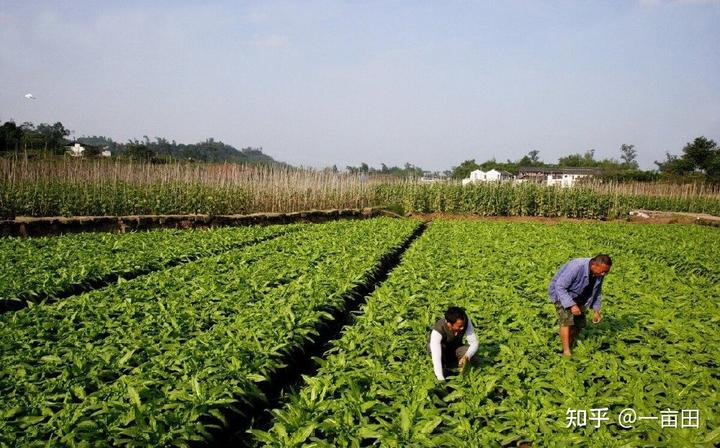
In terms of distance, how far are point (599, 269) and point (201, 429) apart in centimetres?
387

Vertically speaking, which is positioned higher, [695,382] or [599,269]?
[599,269]

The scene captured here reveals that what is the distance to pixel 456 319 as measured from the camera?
379 centimetres

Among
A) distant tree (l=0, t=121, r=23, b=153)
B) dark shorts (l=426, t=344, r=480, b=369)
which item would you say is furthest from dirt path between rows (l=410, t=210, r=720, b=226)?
distant tree (l=0, t=121, r=23, b=153)

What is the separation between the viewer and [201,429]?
2852 mm

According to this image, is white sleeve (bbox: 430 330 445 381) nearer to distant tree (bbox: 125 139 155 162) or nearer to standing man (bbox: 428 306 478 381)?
standing man (bbox: 428 306 478 381)

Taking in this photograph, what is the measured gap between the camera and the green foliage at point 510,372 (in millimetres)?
3006

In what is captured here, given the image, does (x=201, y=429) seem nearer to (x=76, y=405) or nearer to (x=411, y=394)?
(x=76, y=405)

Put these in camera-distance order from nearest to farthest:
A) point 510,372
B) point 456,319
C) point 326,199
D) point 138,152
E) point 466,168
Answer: point 456,319 < point 510,372 < point 326,199 < point 138,152 < point 466,168

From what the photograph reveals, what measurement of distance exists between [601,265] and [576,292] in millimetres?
422

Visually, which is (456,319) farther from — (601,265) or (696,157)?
(696,157)

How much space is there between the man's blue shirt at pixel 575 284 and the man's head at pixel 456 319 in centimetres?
145

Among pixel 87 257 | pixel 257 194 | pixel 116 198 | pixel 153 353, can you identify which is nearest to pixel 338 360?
pixel 153 353

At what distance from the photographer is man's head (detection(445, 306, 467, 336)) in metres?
3.79

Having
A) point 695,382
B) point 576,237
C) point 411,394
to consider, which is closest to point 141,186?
point 576,237
